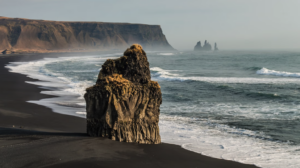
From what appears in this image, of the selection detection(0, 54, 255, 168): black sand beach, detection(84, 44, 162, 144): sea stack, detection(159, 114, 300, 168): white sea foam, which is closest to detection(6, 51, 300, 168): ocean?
detection(159, 114, 300, 168): white sea foam

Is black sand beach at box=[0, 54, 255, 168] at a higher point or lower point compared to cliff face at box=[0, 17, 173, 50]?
lower

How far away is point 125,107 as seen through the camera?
7027 millimetres

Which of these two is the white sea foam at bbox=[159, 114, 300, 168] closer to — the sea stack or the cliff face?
the sea stack

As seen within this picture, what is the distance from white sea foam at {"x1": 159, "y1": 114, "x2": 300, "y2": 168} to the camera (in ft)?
23.9

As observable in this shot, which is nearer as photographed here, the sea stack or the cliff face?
the sea stack

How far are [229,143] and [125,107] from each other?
3575 mm

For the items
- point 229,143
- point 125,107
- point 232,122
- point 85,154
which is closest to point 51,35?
point 232,122

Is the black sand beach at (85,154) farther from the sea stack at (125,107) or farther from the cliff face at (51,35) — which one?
the cliff face at (51,35)

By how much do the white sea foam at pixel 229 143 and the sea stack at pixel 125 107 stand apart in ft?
5.00

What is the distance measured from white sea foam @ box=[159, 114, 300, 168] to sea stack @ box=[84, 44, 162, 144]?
152 cm

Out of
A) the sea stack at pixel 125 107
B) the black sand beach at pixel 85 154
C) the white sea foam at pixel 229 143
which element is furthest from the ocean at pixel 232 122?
the sea stack at pixel 125 107

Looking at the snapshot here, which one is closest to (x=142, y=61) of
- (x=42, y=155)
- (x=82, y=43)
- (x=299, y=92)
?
(x=42, y=155)

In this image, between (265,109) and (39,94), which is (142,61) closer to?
(265,109)

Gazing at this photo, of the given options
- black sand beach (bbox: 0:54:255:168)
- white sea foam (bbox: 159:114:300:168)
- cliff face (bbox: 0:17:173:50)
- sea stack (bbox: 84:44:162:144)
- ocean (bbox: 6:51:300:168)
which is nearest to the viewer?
black sand beach (bbox: 0:54:255:168)
